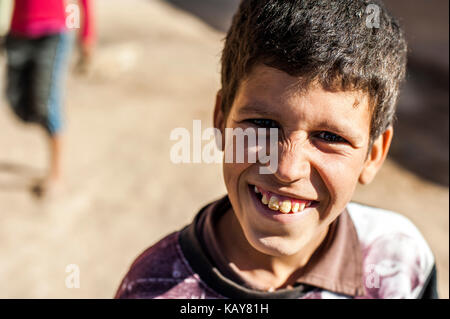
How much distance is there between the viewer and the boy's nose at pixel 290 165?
1.08 meters

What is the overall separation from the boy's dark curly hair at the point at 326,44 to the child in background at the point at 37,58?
2.33 m

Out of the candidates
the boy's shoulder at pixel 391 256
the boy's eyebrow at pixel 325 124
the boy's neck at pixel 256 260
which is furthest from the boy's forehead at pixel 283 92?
the boy's shoulder at pixel 391 256

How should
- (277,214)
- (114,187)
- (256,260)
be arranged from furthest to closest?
(114,187) < (256,260) < (277,214)

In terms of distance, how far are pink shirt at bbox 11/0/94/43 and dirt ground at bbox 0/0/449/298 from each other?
2.98 feet

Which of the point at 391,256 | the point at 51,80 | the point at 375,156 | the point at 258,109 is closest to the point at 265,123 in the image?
the point at 258,109

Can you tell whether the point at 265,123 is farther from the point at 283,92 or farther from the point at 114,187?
the point at 114,187

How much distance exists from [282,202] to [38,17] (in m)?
2.52

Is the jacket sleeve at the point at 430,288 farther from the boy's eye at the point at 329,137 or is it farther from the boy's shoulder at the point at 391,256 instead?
the boy's eye at the point at 329,137

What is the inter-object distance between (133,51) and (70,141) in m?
1.81

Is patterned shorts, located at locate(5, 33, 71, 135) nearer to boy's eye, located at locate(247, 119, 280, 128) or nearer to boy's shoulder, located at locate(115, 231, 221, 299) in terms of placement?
boy's shoulder, located at locate(115, 231, 221, 299)

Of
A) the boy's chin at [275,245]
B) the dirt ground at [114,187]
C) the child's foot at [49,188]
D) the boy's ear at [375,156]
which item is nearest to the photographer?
the boy's chin at [275,245]

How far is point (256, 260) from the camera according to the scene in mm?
1306

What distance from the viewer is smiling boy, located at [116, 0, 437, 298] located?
3.52 ft

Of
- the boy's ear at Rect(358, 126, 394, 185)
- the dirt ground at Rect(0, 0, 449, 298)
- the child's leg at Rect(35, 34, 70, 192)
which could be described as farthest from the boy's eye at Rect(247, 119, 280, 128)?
the child's leg at Rect(35, 34, 70, 192)
